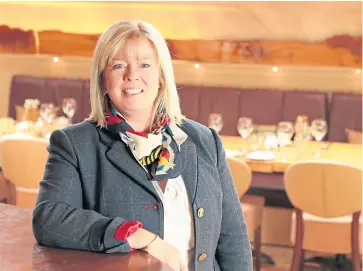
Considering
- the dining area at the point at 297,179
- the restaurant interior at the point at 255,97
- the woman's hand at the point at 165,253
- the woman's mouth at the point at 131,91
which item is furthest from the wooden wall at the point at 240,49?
the woman's hand at the point at 165,253

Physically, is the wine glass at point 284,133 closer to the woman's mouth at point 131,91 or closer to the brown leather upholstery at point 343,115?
the brown leather upholstery at point 343,115

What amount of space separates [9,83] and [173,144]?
5.90 m

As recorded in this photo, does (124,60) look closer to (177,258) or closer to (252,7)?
(177,258)

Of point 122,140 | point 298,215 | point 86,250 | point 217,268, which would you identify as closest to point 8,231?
point 86,250

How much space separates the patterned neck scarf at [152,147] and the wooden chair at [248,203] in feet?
7.49

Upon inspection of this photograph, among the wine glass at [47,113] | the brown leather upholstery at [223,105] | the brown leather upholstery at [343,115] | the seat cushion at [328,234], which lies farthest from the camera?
the brown leather upholstery at [223,105]

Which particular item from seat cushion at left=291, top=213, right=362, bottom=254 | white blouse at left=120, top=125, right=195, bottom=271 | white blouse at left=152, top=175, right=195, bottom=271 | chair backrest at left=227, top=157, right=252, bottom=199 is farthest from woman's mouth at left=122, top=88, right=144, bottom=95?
seat cushion at left=291, top=213, right=362, bottom=254

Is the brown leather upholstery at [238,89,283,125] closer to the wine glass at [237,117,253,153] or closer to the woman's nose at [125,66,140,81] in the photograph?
the wine glass at [237,117,253,153]

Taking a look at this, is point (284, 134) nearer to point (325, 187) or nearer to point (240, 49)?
point (325, 187)

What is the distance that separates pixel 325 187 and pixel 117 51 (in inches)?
95.0

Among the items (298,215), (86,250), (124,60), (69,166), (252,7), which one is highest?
(252,7)

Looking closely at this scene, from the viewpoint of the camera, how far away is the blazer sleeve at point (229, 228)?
173 cm

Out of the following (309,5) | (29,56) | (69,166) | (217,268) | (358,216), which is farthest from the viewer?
(29,56)

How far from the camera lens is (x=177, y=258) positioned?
150cm
